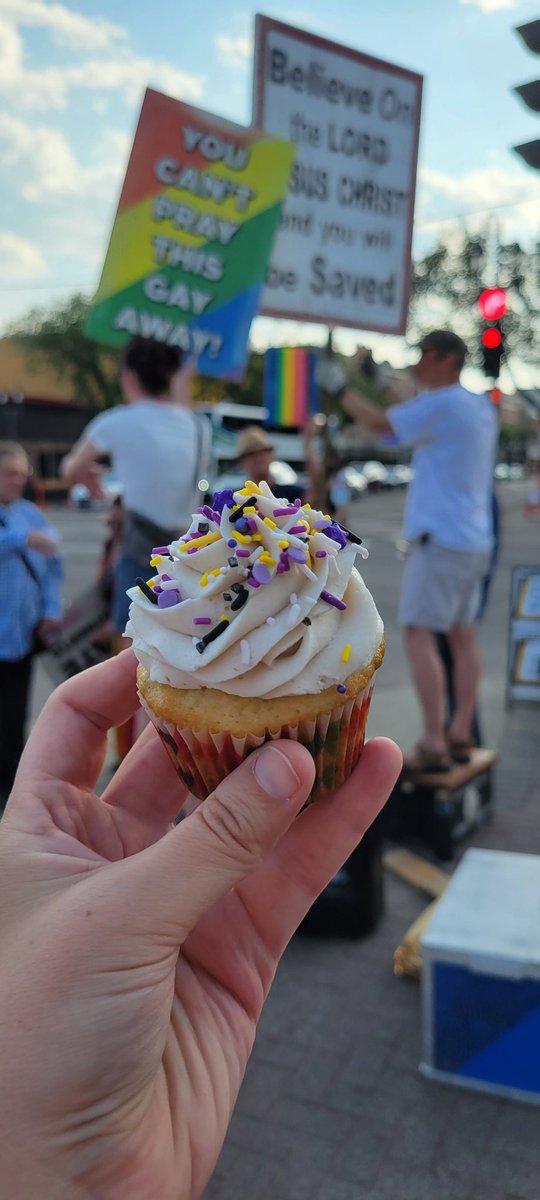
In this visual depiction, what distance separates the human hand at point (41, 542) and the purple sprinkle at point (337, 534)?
10.5ft

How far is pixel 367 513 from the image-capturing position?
3372 centimetres

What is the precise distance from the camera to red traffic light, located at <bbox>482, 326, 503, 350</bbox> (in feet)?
35.8

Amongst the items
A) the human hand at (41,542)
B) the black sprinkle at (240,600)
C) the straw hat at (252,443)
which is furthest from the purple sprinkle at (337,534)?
the straw hat at (252,443)

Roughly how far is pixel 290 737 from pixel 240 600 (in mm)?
336

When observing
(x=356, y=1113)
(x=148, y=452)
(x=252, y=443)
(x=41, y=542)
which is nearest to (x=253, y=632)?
(x=356, y=1113)

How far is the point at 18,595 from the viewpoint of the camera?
14.7 feet

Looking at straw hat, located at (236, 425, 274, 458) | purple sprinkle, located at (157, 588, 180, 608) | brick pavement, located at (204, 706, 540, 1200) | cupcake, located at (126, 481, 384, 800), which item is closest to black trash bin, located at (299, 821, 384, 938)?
brick pavement, located at (204, 706, 540, 1200)

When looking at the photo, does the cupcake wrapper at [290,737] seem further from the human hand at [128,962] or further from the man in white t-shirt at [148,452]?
the man in white t-shirt at [148,452]

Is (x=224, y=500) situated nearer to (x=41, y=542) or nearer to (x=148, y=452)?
(x=148, y=452)

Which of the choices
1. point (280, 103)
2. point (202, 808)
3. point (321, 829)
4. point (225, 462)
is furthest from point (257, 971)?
point (225, 462)

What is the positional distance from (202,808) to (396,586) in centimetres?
1249

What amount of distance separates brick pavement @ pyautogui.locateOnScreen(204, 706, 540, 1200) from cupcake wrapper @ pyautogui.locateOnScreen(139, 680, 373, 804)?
1.39 m

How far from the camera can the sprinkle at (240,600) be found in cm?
159

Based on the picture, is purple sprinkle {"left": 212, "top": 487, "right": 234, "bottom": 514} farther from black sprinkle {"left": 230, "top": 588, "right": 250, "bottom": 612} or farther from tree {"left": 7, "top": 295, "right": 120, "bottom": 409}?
tree {"left": 7, "top": 295, "right": 120, "bottom": 409}
